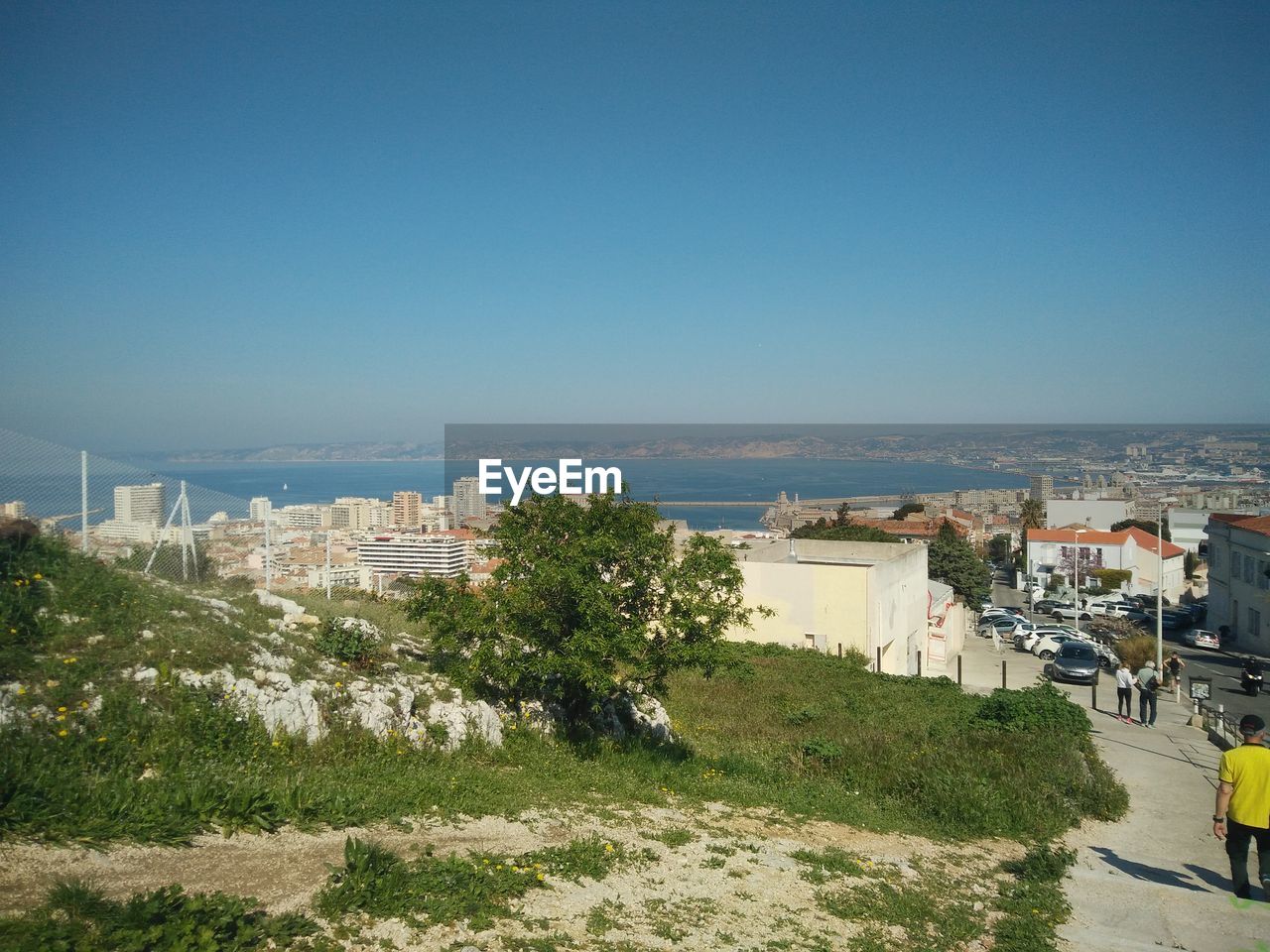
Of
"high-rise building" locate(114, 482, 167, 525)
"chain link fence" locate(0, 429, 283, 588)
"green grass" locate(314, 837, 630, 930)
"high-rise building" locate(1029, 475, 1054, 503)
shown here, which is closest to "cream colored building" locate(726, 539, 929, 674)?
"chain link fence" locate(0, 429, 283, 588)

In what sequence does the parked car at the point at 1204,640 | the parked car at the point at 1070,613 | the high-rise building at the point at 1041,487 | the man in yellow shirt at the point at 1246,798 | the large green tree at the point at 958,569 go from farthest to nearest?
the high-rise building at the point at 1041,487, the large green tree at the point at 958,569, the parked car at the point at 1070,613, the parked car at the point at 1204,640, the man in yellow shirt at the point at 1246,798

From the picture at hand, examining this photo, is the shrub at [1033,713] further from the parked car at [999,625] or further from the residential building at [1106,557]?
the residential building at [1106,557]

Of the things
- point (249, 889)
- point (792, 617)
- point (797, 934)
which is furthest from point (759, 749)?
point (792, 617)

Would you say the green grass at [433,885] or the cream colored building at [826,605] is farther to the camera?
the cream colored building at [826,605]

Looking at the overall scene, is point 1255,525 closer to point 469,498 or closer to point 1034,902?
point 1034,902

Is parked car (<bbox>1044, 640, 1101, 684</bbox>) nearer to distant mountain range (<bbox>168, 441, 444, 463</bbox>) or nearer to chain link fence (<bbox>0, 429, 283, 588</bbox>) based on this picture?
chain link fence (<bbox>0, 429, 283, 588</bbox>)

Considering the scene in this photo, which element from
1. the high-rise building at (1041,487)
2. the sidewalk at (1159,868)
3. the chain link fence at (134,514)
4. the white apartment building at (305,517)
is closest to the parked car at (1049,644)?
the sidewalk at (1159,868)

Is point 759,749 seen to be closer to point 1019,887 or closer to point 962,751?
point 962,751
